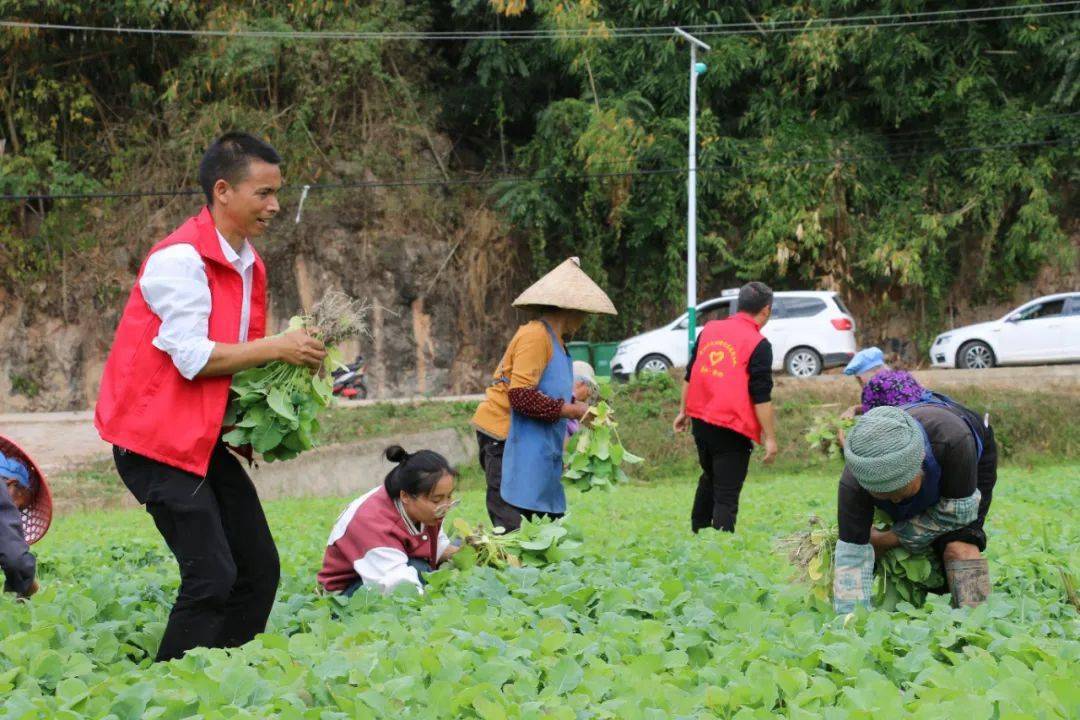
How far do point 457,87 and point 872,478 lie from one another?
24.4 meters

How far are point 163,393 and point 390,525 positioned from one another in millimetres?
1537

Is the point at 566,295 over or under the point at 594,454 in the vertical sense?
over

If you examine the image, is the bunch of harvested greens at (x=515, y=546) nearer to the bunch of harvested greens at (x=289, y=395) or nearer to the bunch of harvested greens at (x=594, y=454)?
the bunch of harvested greens at (x=594, y=454)

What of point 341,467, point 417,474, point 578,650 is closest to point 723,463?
point 417,474

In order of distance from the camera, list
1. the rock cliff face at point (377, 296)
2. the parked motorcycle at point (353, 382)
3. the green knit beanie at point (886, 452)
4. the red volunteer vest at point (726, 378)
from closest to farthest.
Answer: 1. the green knit beanie at point (886, 452)
2. the red volunteer vest at point (726, 378)
3. the parked motorcycle at point (353, 382)
4. the rock cliff face at point (377, 296)

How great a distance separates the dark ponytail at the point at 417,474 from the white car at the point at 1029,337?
59.2 feet

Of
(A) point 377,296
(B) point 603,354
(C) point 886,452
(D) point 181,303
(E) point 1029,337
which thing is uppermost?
(D) point 181,303

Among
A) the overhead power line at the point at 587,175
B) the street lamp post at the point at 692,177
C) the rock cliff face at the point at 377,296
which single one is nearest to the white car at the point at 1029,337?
the rock cliff face at the point at 377,296

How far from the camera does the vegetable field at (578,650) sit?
3484mm

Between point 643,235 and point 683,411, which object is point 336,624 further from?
point 643,235

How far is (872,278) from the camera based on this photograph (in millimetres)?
25844

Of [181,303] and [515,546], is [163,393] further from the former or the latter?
[515,546]

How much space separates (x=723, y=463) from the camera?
7.68 metres

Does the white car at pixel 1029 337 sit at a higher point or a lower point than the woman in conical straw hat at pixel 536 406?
lower
